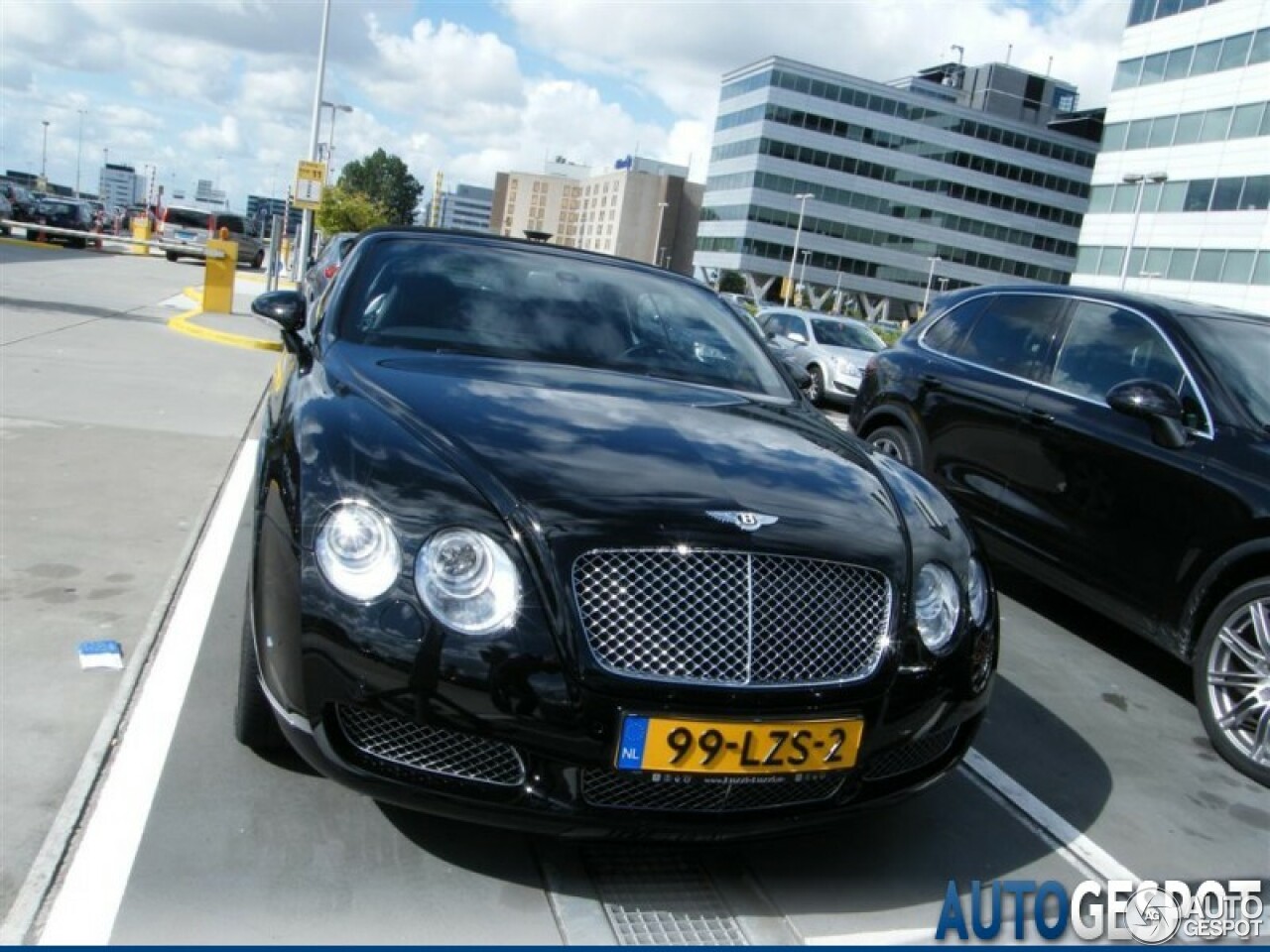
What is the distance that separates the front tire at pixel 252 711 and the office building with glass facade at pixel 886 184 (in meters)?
90.1

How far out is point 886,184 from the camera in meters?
97.8

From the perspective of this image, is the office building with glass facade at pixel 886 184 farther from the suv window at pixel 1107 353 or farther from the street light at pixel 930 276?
the suv window at pixel 1107 353

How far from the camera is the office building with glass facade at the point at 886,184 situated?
93.7 m

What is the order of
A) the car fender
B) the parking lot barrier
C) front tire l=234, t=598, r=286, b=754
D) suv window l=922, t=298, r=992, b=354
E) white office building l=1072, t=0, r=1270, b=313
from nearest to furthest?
front tire l=234, t=598, r=286, b=754
the car fender
suv window l=922, t=298, r=992, b=354
the parking lot barrier
white office building l=1072, t=0, r=1270, b=313

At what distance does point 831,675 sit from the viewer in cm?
254

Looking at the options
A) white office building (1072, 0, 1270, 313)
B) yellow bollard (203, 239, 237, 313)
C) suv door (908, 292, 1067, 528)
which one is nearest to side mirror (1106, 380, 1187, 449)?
suv door (908, 292, 1067, 528)

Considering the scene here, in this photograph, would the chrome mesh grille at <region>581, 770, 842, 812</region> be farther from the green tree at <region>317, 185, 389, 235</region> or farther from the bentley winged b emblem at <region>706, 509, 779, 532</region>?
the green tree at <region>317, 185, 389, 235</region>

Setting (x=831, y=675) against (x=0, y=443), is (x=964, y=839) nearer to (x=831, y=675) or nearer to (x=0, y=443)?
(x=831, y=675)

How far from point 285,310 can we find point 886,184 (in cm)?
9976

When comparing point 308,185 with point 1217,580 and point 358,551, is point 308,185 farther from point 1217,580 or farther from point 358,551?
point 358,551

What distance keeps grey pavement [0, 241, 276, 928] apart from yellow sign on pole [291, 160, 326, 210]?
6.97 m

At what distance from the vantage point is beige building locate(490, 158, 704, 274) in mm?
138000

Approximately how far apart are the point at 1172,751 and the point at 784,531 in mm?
2488

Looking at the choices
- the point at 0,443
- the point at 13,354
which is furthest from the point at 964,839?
the point at 13,354
